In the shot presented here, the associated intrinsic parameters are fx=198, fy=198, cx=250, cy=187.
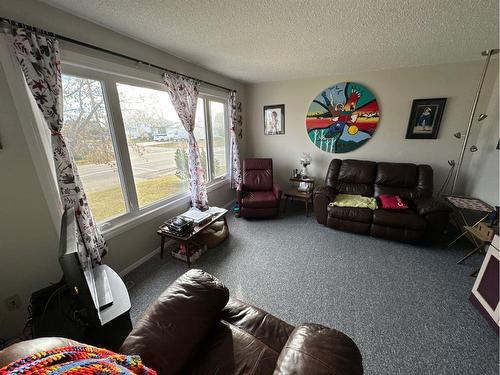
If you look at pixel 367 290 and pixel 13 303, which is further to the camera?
pixel 367 290

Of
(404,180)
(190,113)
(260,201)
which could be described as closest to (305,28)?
(190,113)

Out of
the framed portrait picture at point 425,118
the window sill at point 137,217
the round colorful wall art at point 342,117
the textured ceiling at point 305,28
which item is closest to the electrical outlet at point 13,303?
the window sill at point 137,217

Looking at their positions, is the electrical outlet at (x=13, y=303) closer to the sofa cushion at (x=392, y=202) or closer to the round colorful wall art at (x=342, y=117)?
the sofa cushion at (x=392, y=202)

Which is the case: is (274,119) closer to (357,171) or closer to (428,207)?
(357,171)

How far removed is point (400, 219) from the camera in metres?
2.43

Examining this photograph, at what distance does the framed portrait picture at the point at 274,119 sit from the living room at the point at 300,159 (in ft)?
0.46

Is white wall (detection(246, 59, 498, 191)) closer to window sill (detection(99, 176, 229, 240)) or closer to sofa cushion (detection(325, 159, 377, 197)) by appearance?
sofa cushion (detection(325, 159, 377, 197))

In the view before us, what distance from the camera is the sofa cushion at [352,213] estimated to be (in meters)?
2.61

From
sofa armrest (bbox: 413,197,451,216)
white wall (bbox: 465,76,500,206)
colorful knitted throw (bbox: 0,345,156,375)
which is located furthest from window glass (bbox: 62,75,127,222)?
white wall (bbox: 465,76,500,206)

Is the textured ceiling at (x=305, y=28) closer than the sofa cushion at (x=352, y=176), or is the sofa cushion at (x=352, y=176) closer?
the textured ceiling at (x=305, y=28)

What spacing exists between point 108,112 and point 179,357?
2.07m

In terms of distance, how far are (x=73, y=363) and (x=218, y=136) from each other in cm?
340

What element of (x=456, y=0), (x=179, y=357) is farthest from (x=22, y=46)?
(x=456, y=0)

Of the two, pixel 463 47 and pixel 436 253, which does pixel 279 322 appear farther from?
pixel 463 47
